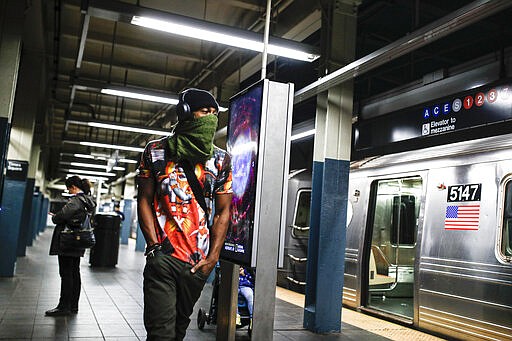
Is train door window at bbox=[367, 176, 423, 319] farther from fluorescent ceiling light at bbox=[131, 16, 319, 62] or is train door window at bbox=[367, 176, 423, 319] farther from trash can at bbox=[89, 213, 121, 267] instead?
trash can at bbox=[89, 213, 121, 267]

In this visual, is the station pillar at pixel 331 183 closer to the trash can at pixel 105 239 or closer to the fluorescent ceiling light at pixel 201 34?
the fluorescent ceiling light at pixel 201 34

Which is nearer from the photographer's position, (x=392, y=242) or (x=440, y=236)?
(x=440, y=236)

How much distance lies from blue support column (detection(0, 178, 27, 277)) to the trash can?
2.63 m

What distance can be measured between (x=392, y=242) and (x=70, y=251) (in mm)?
4753

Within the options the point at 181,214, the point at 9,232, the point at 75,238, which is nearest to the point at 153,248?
the point at 181,214

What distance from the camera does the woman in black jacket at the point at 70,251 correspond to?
18.0 ft

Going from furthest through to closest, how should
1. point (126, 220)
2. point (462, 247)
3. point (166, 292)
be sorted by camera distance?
point (126, 220) < point (462, 247) < point (166, 292)

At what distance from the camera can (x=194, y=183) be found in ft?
7.11

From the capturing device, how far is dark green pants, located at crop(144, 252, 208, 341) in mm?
1993

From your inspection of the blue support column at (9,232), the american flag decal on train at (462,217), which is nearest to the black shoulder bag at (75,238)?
the blue support column at (9,232)

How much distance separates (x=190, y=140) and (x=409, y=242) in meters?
5.91

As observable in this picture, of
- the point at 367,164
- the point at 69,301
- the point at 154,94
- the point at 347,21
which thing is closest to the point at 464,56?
the point at 367,164

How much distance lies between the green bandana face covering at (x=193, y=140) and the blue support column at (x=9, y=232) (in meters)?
7.00

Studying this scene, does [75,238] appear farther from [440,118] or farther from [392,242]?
[392,242]
